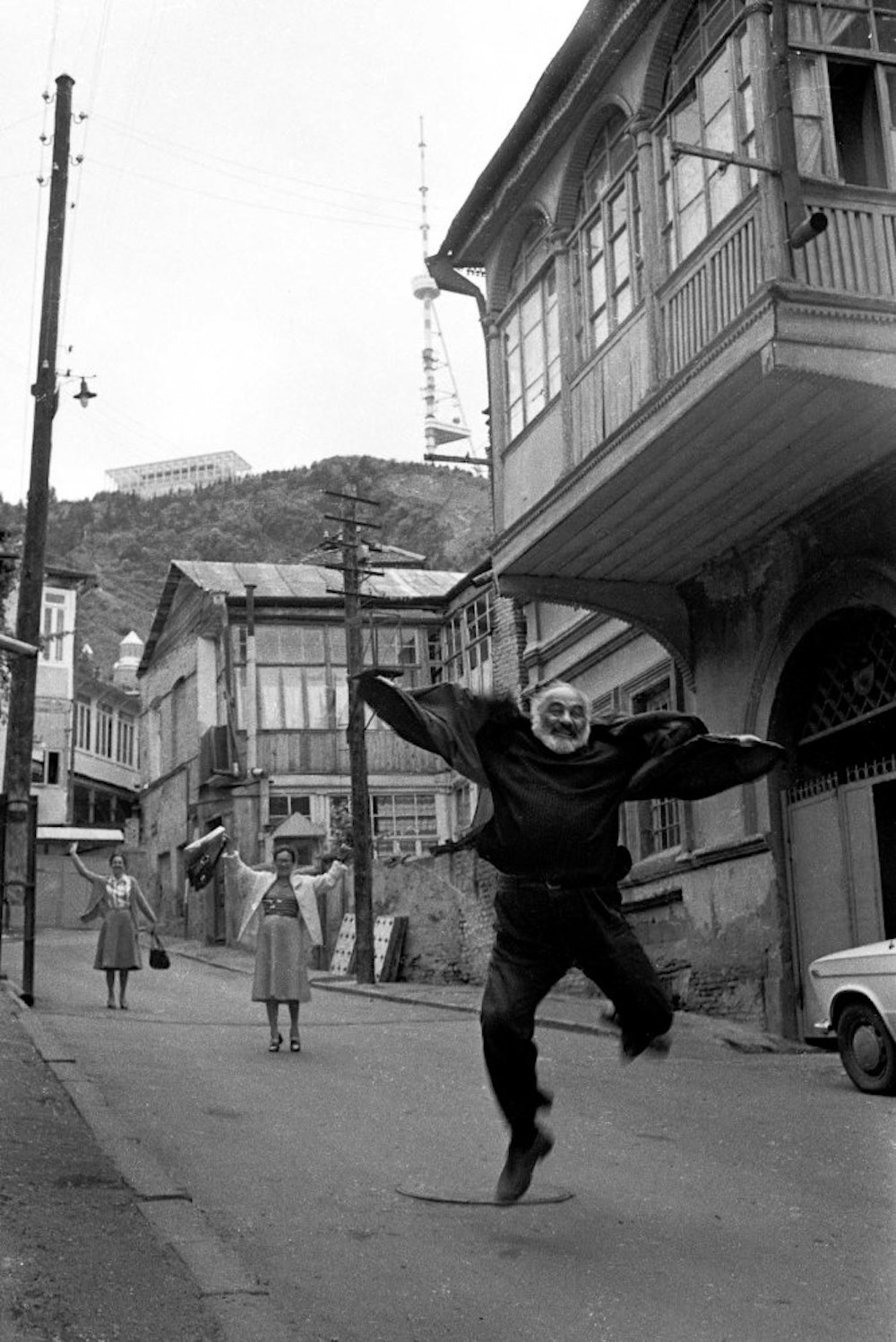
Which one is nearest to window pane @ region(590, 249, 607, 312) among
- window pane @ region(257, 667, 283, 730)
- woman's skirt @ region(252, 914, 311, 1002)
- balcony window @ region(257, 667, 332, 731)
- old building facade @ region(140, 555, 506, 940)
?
woman's skirt @ region(252, 914, 311, 1002)

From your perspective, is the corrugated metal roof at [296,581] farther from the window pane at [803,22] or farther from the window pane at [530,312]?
the window pane at [803,22]

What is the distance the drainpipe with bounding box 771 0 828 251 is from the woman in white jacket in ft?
22.6

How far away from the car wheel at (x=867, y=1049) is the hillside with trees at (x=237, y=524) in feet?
268

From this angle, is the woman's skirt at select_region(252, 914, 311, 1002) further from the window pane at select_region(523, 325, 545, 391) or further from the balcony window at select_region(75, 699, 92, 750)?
the balcony window at select_region(75, 699, 92, 750)

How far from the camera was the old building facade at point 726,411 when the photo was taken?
447 inches

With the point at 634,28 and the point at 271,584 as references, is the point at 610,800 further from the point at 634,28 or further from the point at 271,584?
the point at 271,584

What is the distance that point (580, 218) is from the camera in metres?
15.1

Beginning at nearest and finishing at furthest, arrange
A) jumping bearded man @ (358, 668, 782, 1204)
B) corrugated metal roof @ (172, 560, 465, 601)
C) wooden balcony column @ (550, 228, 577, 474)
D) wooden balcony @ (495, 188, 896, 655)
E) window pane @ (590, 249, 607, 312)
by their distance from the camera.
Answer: jumping bearded man @ (358, 668, 782, 1204) → wooden balcony @ (495, 188, 896, 655) → window pane @ (590, 249, 607, 312) → wooden balcony column @ (550, 228, 577, 474) → corrugated metal roof @ (172, 560, 465, 601)

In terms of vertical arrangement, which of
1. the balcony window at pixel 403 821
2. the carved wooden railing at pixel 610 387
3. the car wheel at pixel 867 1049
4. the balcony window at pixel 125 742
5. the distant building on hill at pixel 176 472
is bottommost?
the car wheel at pixel 867 1049

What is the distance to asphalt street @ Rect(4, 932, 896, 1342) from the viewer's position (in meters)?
5.33

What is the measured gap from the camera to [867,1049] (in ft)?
37.2

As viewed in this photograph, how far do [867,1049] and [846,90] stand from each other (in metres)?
6.87

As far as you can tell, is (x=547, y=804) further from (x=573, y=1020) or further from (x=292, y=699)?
(x=292, y=699)

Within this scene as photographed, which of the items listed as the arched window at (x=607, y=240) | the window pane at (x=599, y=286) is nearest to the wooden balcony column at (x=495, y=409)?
the arched window at (x=607, y=240)
